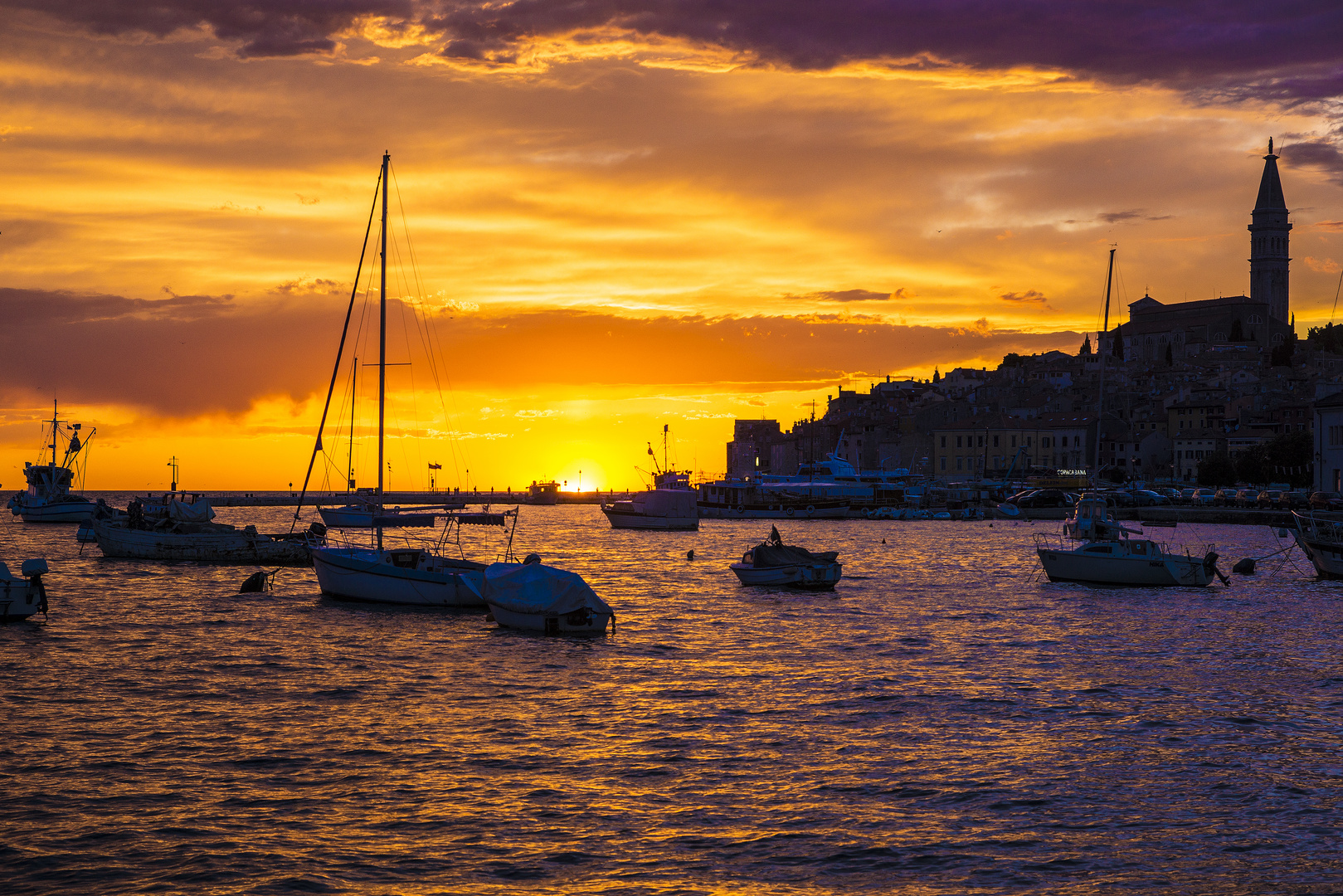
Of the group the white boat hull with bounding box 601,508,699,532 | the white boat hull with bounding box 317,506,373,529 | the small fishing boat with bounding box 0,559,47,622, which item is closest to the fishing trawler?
the white boat hull with bounding box 601,508,699,532

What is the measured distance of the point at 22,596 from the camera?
1478 inches

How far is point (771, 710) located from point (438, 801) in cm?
885

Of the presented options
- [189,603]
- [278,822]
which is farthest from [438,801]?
[189,603]

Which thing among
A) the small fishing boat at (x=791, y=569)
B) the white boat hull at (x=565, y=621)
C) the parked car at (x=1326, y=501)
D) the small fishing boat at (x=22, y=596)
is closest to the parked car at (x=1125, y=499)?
the parked car at (x=1326, y=501)

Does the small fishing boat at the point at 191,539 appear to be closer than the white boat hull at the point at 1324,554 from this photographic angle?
No

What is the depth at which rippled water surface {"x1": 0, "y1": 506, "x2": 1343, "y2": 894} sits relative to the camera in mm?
13906

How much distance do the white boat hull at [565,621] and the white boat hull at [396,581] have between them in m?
4.52

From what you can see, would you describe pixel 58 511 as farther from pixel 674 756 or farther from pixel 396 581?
pixel 674 756

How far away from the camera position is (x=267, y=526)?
136250 millimetres

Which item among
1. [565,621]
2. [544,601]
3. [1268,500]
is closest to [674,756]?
[565,621]

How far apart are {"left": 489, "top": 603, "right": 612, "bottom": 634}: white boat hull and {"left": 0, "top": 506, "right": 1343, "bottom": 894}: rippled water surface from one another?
509 millimetres

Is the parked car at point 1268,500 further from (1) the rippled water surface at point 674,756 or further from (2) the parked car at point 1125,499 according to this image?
(1) the rippled water surface at point 674,756

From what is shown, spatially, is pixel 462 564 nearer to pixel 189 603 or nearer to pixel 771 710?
pixel 189 603

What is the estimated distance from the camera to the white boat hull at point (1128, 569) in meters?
49.5
